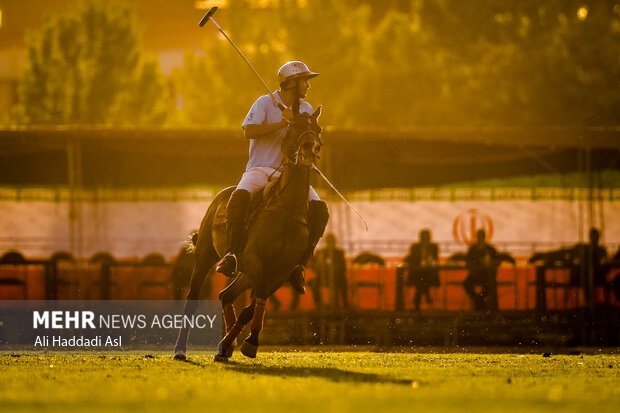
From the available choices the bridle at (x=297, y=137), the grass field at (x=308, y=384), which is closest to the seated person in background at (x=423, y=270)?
the grass field at (x=308, y=384)

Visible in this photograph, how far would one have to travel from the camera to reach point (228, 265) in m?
11.7

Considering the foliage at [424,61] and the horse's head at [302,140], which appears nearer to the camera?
the horse's head at [302,140]

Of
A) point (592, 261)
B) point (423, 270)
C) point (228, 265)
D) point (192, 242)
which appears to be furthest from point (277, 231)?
point (592, 261)

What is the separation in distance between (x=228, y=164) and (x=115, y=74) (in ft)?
75.0

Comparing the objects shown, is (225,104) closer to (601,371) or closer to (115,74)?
(115,74)

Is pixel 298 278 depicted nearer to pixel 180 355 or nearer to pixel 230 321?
pixel 230 321

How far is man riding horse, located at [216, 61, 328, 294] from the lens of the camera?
38.3 ft

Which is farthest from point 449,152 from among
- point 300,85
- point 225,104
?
point 225,104

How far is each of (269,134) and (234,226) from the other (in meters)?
1.04

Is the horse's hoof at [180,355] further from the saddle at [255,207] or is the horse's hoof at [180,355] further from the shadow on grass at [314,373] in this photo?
the saddle at [255,207]

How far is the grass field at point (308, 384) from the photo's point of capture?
304 inches

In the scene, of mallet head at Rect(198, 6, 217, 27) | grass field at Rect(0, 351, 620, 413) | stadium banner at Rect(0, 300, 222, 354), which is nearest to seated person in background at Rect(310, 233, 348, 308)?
stadium banner at Rect(0, 300, 222, 354)

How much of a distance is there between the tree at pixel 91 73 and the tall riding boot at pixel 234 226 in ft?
99.4

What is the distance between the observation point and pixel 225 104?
43.5 metres
